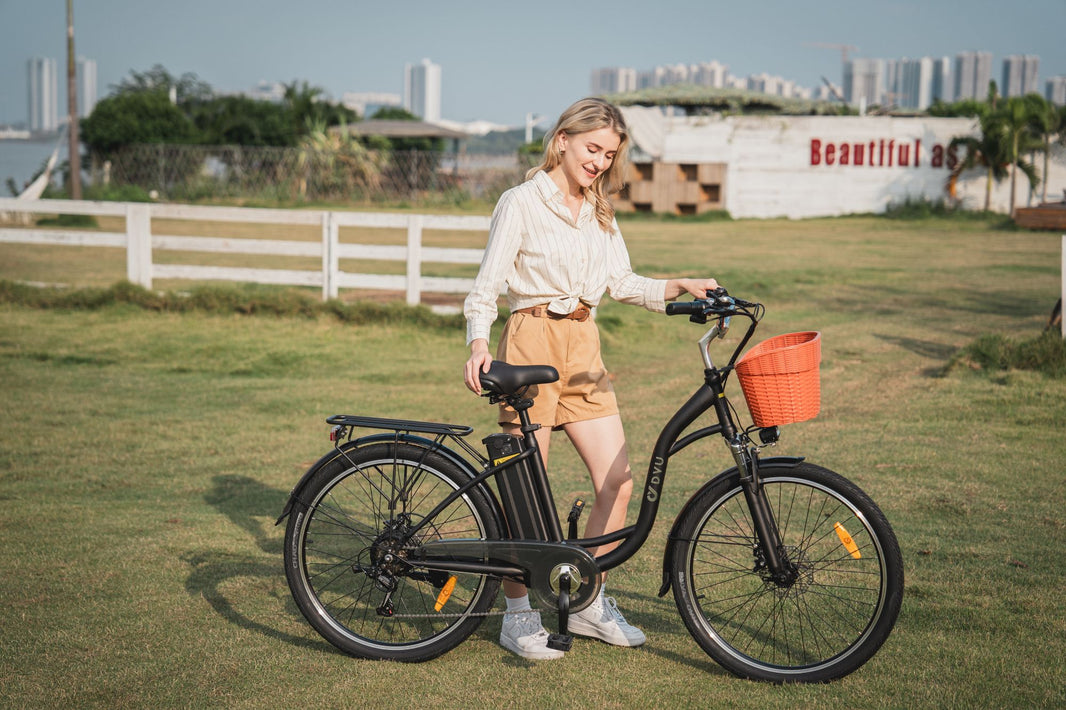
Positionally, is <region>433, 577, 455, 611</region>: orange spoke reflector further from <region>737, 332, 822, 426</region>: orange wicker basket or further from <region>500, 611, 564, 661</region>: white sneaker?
<region>737, 332, 822, 426</region>: orange wicker basket

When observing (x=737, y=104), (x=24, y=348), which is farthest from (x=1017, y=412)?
(x=737, y=104)

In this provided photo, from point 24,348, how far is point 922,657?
9167 mm

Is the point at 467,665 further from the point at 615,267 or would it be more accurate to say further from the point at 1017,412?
the point at 1017,412

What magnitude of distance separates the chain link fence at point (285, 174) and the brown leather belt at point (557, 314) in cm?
3620

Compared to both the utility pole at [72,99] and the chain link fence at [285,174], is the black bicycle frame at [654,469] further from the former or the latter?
the chain link fence at [285,174]

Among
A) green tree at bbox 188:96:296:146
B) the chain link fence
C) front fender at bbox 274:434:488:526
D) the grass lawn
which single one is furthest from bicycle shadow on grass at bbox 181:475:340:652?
green tree at bbox 188:96:296:146

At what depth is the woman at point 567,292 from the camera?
3.64 meters

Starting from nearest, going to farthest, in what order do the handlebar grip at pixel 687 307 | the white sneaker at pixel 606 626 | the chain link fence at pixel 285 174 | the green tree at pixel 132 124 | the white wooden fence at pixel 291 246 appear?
the handlebar grip at pixel 687 307, the white sneaker at pixel 606 626, the white wooden fence at pixel 291 246, the chain link fence at pixel 285 174, the green tree at pixel 132 124

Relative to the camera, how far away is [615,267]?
152 inches

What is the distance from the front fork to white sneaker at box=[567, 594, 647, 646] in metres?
0.63

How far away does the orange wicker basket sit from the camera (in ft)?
10.3

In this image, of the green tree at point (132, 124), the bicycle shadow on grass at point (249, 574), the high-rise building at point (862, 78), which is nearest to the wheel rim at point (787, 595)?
the bicycle shadow on grass at point (249, 574)

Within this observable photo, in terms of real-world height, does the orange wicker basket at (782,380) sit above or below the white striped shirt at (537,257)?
below

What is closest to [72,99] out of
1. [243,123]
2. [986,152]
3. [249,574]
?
[243,123]
